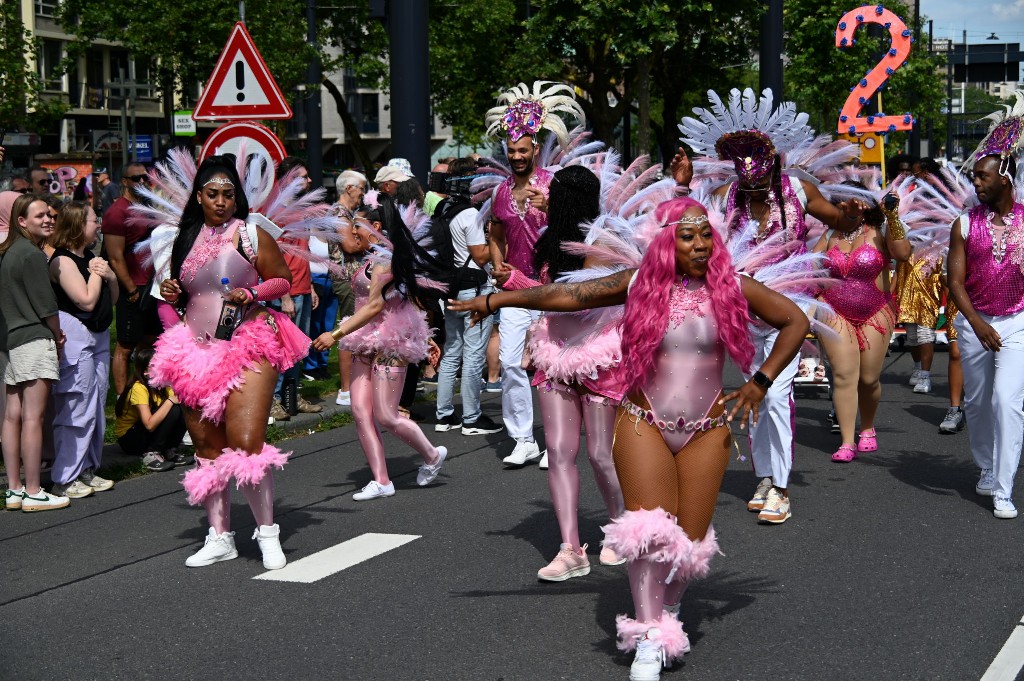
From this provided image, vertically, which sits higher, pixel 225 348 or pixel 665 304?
pixel 665 304

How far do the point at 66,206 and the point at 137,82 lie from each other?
79.8 ft

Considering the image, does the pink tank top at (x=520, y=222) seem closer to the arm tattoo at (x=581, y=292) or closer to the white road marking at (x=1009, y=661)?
the arm tattoo at (x=581, y=292)

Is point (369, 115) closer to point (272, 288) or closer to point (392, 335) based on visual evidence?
point (392, 335)

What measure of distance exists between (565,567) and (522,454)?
3127 mm

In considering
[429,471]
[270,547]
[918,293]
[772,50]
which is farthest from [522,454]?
[772,50]

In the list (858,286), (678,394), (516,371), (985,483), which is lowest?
(985,483)

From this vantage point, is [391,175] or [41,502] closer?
[41,502]

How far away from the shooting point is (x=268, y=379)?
685 centimetres

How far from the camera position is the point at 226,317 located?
22.6 feet

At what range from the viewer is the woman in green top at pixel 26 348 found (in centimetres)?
841

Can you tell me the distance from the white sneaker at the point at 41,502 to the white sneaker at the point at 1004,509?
564 cm

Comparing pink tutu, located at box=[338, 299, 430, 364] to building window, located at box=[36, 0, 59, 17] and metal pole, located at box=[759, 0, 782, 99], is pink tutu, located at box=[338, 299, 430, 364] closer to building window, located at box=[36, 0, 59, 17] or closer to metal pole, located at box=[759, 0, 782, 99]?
metal pole, located at box=[759, 0, 782, 99]

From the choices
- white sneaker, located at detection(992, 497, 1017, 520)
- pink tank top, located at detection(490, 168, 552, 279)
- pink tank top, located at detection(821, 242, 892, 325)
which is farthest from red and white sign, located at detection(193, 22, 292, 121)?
white sneaker, located at detection(992, 497, 1017, 520)

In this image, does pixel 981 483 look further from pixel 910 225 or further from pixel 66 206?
pixel 66 206
